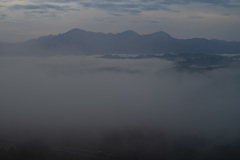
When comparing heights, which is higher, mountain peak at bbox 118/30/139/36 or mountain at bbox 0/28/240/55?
mountain peak at bbox 118/30/139/36

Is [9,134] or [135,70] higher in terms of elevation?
[135,70]

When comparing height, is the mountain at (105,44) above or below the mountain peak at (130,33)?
below

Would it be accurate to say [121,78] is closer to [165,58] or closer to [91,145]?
[165,58]

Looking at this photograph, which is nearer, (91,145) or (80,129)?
(91,145)

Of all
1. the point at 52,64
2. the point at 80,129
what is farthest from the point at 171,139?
the point at 52,64

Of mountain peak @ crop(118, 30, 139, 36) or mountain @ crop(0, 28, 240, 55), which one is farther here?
mountain peak @ crop(118, 30, 139, 36)

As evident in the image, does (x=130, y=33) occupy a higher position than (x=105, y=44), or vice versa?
(x=130, y=33)

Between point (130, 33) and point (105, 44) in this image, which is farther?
point (130, 33)

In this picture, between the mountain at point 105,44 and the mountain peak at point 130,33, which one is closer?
the mountain at point 105,44
